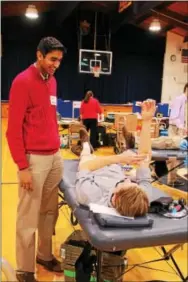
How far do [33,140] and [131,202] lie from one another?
59cm

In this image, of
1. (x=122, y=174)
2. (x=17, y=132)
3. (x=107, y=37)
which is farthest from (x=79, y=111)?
(x=107, y=37)

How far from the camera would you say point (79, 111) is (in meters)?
5.82

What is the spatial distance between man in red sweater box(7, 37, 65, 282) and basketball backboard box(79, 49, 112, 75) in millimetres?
7792

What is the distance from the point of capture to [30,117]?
1.70 m

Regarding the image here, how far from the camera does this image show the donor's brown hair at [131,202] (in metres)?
1.45

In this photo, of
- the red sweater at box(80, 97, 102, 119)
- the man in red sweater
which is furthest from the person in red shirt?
the man in red sweater

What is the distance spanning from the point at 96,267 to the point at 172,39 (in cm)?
978

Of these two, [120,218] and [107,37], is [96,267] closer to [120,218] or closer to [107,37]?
[120,218]

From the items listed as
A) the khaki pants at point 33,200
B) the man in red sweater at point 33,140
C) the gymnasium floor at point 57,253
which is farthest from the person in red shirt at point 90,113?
the man in red sweater at point 33,140

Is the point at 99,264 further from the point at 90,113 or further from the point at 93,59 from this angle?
the point at 93,59

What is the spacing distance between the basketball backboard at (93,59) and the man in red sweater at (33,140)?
25.6ft

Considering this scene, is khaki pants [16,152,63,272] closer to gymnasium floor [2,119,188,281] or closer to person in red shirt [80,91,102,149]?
gymnasium floor [2,119,188,281]

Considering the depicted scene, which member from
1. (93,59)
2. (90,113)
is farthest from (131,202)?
(93,59)

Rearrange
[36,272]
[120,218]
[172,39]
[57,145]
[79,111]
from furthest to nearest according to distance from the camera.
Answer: [172,39] < [79,111] < [36,272] < [57,145] < [120,218]
